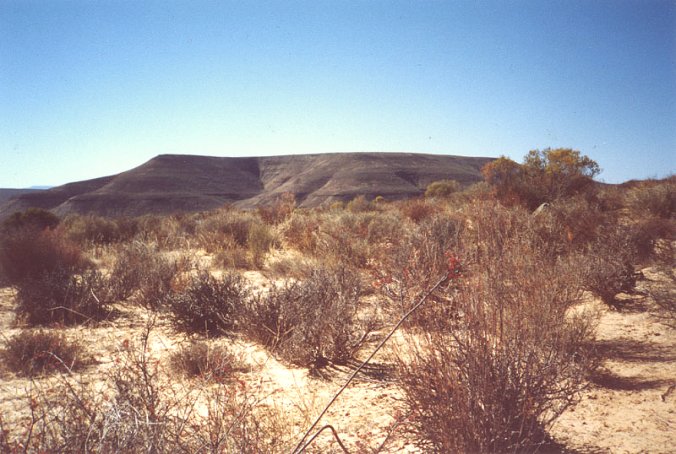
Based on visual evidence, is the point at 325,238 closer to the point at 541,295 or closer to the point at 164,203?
the point at 541,295

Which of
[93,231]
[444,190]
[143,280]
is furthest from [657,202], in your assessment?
[444,190]

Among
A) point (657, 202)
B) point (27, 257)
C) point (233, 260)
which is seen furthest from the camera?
point (657, 202)

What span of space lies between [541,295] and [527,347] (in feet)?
A: 3.65

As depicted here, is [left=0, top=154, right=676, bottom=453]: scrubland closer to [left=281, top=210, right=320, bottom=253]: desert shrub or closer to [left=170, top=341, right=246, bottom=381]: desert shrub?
[left=170, top=341, right=246, bottom=381]: desert shrub

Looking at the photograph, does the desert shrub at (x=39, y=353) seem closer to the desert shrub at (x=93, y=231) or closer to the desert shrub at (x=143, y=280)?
the desert shrub at (x=143, y=280)

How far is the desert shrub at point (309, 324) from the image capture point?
3.27 m

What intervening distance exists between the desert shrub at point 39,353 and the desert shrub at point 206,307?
1013 mm

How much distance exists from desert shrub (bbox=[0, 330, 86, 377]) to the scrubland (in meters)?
0.02

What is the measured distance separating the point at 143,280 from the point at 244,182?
68626 mm

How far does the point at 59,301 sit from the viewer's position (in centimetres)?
460

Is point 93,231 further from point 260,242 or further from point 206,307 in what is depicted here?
point 206,307

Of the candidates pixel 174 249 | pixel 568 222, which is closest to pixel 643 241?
pixel 568 222

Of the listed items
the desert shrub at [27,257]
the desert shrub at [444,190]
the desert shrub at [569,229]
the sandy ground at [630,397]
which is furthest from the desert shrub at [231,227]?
the desert shrub at [444,190]

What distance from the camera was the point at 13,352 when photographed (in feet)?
10.5
